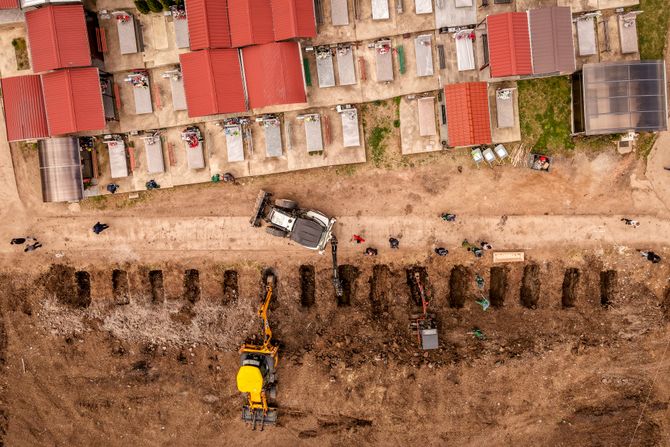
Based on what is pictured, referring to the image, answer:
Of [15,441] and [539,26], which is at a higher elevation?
[539,26]

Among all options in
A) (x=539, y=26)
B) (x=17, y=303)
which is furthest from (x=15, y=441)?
(x=539, y=26)

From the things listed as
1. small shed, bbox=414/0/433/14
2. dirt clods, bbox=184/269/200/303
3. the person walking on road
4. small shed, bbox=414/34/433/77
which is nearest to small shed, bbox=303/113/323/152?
small shed, bbox=414/34/433/77

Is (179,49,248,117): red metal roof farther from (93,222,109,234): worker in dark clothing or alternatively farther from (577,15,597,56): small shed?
(577,15,597,56): small shed

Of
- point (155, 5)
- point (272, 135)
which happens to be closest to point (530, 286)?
point (272, 135)

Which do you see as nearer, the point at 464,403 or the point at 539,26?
the point at 539,26

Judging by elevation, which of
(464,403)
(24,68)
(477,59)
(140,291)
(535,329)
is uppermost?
(24,68)

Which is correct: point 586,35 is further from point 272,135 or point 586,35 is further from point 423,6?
point 272,135

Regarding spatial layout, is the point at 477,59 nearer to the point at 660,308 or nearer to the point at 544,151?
the point at 544,151
